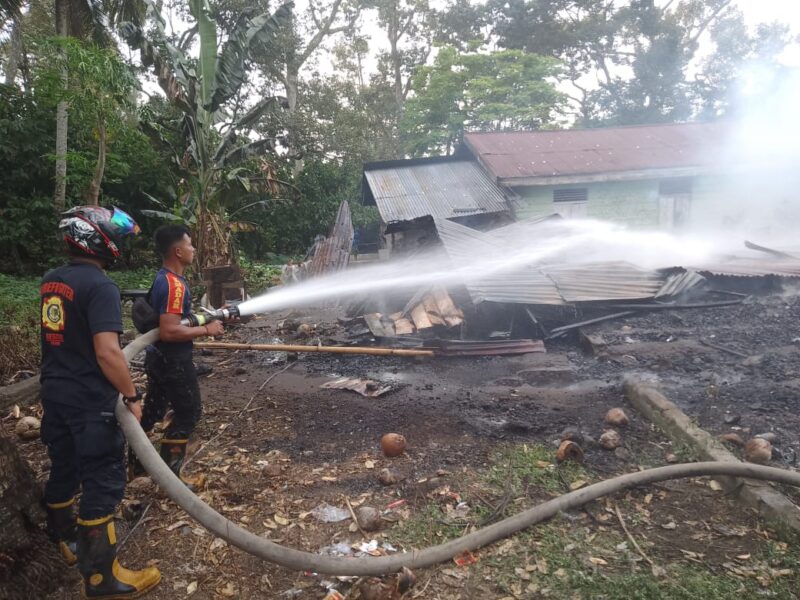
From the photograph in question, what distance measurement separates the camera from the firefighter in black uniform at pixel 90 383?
8.27 feet

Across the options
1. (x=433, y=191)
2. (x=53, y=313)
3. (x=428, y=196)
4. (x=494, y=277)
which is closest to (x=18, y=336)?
(x=53, y=313)

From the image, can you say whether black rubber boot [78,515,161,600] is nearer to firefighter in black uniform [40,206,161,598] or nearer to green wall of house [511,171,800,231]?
firefighter in black uniform [40,206,161,598]

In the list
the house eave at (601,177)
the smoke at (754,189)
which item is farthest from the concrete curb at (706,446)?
the smoke at (754,189)

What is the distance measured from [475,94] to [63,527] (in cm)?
2524

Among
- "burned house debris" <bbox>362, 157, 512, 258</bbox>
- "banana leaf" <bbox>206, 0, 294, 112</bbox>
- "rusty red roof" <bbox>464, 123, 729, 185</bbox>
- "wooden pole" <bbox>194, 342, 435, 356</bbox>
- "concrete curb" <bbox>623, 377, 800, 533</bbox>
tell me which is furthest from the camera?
"rusty red roof" <bbox>464, 123, 729, 185</bbox>

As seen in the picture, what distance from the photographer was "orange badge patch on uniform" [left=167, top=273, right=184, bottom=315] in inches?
131

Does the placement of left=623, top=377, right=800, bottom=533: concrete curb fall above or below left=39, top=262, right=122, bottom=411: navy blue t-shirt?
below

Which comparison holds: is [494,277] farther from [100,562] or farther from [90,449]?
[100,562]

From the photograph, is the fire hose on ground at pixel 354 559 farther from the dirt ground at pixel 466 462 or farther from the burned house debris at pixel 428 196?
the burned house debris at pixel 428 196

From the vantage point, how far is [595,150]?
16.3m

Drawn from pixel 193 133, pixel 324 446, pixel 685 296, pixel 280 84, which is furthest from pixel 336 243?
pixel 280 84

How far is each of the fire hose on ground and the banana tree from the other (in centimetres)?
789

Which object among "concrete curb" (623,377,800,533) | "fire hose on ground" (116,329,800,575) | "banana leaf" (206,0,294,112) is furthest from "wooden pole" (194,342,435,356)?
"banana leaf" (206,0,294,112)

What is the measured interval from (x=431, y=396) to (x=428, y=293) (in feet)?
9.73
